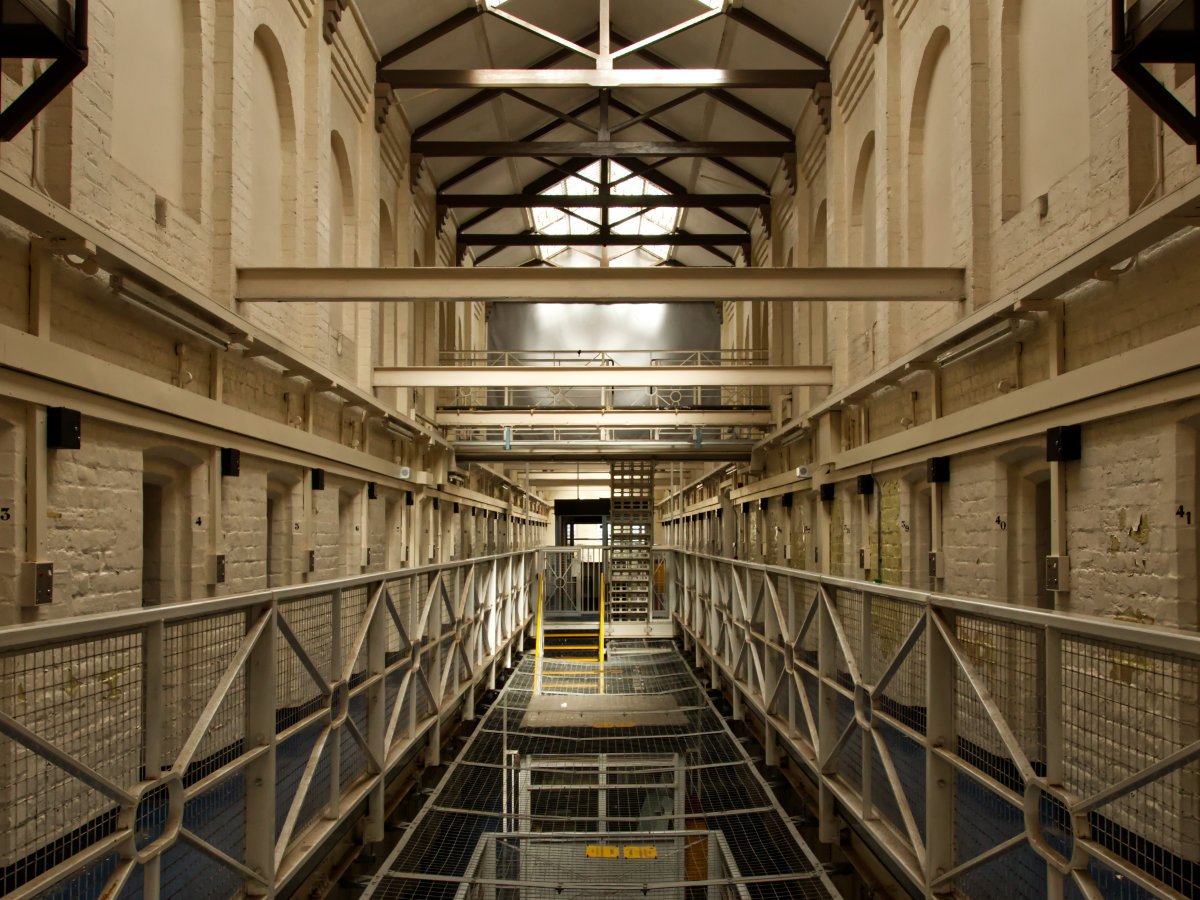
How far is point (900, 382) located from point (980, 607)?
22.9ft

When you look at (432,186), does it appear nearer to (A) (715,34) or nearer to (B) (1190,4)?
(A) (715,34)

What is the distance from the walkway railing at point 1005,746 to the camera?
8.59 ft

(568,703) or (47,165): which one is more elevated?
(47,165)

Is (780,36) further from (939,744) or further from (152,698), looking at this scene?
(152,698)

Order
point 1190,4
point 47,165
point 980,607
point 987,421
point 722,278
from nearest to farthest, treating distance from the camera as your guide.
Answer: point 980,607
point 1190,4
point 47,165
point 987,421
point 722,278

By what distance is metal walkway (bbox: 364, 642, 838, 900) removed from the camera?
4.80 m

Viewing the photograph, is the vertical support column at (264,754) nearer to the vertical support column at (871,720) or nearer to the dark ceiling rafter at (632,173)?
the vertical support column at (871,720)

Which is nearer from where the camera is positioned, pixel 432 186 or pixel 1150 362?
pixel 1150 362

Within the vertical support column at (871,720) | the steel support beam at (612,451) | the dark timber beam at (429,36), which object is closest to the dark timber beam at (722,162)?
the dark timber beam at (429,36)

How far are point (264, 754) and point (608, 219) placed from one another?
17850 millimetres

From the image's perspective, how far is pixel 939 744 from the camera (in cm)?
377

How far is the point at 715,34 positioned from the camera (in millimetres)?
14359

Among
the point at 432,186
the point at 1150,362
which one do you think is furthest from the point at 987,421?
the point at 432,186

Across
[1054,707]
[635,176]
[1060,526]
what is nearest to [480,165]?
[635,176]
